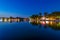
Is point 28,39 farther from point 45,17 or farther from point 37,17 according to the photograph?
point 37,17

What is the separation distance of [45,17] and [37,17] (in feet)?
33.8

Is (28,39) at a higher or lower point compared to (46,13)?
lower

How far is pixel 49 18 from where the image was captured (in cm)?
10575

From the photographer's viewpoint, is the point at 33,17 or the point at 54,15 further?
the point at 33,17

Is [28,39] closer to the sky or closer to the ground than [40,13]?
closer to the ground

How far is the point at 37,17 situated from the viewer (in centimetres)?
11631

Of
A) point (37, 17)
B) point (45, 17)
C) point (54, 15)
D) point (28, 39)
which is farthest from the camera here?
point (37, 17)

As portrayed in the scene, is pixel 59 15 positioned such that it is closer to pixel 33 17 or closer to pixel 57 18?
pixel 57 18

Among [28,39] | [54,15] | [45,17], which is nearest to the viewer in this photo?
[28,39]

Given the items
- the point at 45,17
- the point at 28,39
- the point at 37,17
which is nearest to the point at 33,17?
the point at 37,17

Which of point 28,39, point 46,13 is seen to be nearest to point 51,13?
point 46,13

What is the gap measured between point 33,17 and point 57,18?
2738 centimetres

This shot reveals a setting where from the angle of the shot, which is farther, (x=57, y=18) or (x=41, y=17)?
(x=41, y=17)

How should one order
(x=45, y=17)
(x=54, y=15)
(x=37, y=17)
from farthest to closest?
(x=37, y=17), (x=45, y=17), (x=54, y=15)
